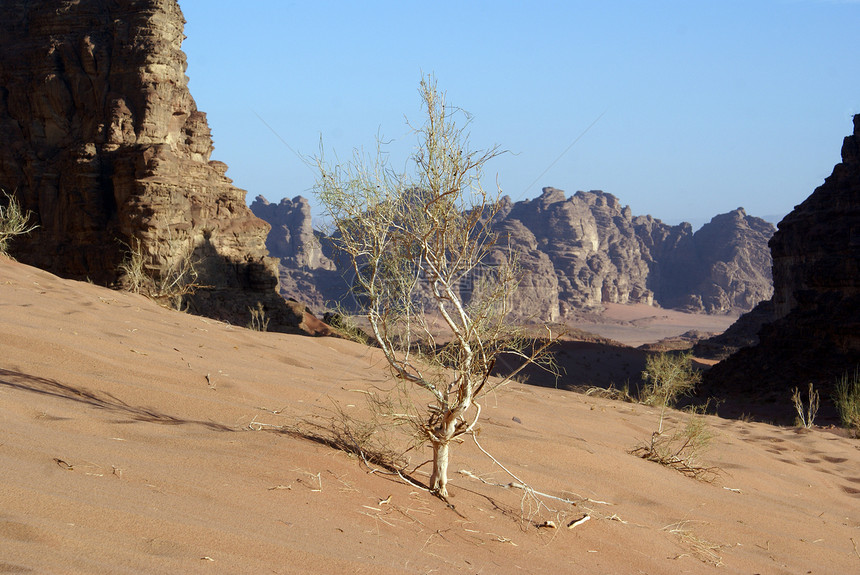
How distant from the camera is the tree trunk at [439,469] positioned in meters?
3.51

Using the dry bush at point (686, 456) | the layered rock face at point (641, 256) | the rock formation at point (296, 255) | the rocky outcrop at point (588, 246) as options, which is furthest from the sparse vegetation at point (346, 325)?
the layered rock face at point (641, 256)

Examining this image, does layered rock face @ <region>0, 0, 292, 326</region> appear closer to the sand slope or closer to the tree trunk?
the sand slope

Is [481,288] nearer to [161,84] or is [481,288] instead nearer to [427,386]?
[427,386]

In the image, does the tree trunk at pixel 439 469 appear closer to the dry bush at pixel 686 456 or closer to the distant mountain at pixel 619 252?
the dry bush at pixel 686 456

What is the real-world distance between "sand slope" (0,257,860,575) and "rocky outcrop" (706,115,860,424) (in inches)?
388

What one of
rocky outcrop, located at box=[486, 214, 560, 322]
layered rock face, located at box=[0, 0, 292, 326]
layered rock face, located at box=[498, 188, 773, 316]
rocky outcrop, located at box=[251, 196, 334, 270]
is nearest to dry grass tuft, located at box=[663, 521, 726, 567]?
layered rock face, located at box=[0, 0, 292, 326]

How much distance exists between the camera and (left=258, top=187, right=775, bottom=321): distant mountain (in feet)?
223

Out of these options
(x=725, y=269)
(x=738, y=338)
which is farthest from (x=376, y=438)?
(x=725, y=269)

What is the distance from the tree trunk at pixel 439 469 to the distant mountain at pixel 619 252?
5948 centimetres

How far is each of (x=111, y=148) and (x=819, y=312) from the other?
56.5 ft

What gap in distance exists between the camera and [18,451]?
2807 millimetres

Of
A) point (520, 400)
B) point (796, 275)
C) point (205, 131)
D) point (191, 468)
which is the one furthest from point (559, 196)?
point (191, 468)

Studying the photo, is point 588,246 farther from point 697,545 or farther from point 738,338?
point 697,545

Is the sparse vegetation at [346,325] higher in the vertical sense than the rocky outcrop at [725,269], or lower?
lower
